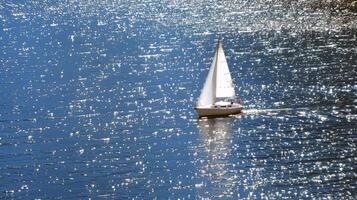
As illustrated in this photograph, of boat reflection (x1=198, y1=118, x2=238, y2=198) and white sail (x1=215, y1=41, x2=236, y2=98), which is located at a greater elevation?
white sail (x1=215, y1=41, x2=236, y2=98)

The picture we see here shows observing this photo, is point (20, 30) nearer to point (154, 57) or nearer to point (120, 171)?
point (154, 57)

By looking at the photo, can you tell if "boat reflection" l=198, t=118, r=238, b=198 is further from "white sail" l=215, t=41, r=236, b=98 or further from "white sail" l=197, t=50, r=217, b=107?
"white sail" l=215, t=41, r=236, b=98

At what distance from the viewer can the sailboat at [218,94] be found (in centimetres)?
10088

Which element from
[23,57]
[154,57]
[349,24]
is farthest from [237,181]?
[349,24]

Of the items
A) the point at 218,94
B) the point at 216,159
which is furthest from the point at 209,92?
the point at 216,159

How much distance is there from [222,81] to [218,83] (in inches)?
33.6

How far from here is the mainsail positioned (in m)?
104

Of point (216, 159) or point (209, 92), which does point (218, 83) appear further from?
point (216, 159)

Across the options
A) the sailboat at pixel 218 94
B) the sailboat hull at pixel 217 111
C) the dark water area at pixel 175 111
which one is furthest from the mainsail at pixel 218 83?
the dark water area at pixel 175 111

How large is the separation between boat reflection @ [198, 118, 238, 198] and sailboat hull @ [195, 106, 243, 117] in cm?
106

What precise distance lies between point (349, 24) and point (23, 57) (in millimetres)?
62259

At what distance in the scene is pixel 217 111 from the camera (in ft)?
332

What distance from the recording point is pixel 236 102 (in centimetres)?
10494

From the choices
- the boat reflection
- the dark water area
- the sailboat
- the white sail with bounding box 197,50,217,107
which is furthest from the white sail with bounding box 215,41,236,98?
the boat reflection
